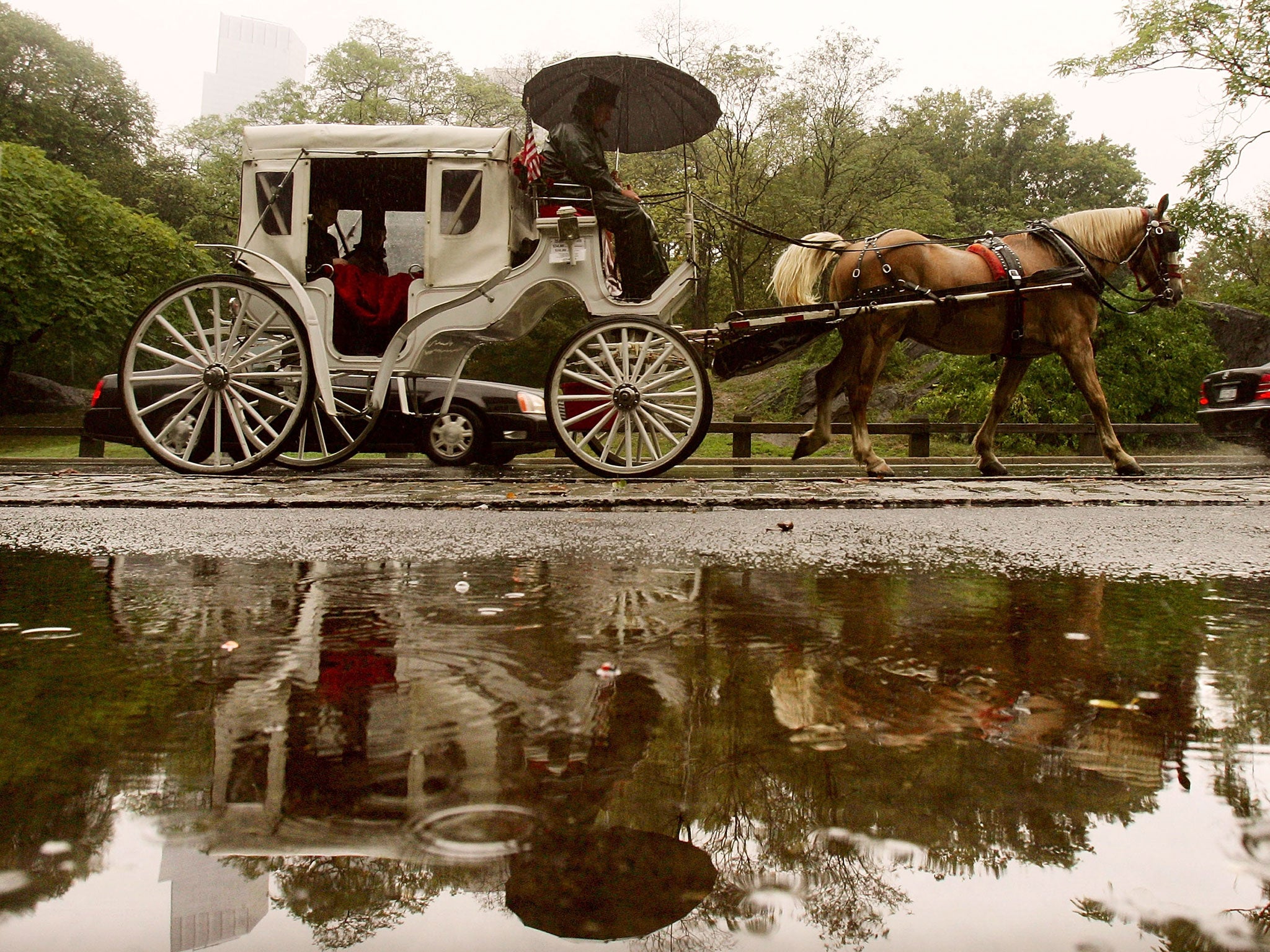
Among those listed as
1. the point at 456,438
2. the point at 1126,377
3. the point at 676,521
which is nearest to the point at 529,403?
the point at 456,438

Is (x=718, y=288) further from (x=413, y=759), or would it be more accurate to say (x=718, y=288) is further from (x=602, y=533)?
(x=413, y=759)

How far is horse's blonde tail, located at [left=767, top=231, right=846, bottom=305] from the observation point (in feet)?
28.6

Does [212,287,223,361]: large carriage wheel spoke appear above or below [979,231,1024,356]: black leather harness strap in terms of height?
below

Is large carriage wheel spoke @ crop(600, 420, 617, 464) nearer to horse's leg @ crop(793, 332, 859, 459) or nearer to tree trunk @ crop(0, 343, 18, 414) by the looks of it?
horse's leg @ crop(793, 332, 859, 459)

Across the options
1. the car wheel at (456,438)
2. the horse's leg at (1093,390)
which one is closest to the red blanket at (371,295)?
the car wheel at (456,438)

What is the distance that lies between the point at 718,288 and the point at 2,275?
22929 millimetres

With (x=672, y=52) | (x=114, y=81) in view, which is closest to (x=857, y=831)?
(x=672, y=52)

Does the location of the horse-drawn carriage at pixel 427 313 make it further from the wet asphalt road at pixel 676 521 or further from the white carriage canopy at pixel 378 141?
the wet asphalt road at pixel 676 521

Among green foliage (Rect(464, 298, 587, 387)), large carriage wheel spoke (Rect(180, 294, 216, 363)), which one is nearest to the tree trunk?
green foliage (Rect(464, 298, 587, 387))

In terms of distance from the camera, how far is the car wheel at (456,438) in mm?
10766

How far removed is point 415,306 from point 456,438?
140 inches

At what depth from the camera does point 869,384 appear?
8742 mm

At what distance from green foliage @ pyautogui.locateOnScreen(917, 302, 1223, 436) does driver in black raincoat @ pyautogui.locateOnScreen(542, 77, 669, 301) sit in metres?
12.8

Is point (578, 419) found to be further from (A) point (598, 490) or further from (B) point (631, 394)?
(A) point (598, 490)
